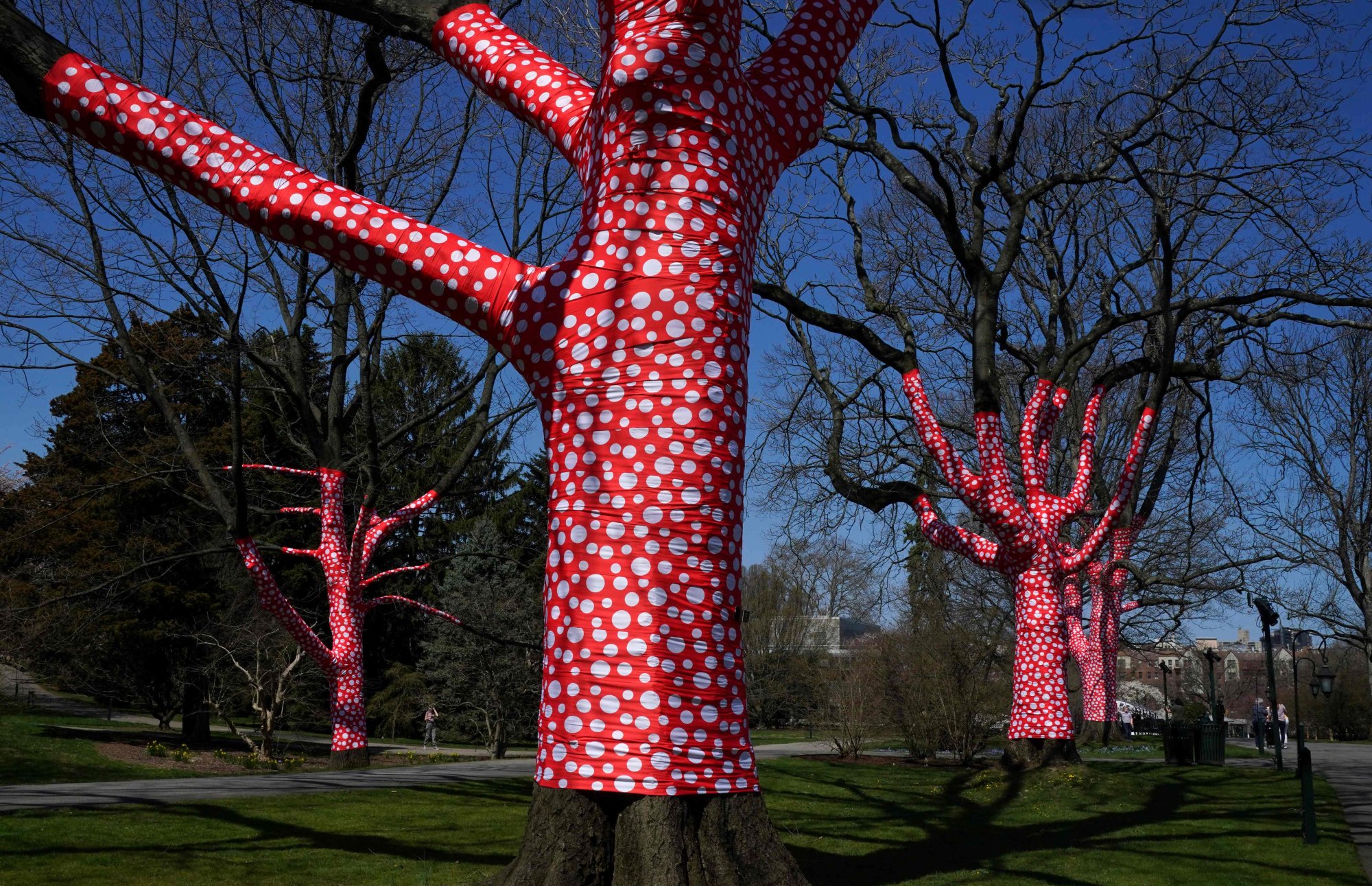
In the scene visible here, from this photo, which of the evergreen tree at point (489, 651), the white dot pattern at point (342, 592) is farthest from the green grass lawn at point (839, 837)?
the evergreen tree at point (489, 651)

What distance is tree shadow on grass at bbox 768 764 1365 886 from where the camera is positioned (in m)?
7.20

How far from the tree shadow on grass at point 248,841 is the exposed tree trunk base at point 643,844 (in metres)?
3.47

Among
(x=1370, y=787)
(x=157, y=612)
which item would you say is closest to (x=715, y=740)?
(x=1370, y=787)

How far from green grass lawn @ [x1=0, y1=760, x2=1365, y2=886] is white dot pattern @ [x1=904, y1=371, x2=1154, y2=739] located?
35.1 inches

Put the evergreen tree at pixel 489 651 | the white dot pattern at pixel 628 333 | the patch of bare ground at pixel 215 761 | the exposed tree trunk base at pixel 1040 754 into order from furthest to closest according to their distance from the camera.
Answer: the evergreen tree at pixel 489 651, the patch of bare ground at pixel 215 761, the exposed tree trunk base at pixel 1040 754, the white dot pattern at pixel 628 333

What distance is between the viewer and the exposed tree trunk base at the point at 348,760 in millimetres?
15398

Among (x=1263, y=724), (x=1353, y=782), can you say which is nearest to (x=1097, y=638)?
(x=1263, y=724)

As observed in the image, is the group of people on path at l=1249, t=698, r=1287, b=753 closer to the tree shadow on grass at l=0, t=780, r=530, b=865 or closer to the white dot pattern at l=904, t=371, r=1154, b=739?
the white dot pattern at l=904, t=371, r=1154, b=739

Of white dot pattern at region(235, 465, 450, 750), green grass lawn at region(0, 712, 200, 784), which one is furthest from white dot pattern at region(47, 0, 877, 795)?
green grass lawn at region(0, 712, 200, 784)

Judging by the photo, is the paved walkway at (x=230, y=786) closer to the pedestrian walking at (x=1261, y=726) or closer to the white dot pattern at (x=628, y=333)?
the white dot pattern at (x=628, y=333)

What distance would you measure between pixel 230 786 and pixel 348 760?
3.53 meters

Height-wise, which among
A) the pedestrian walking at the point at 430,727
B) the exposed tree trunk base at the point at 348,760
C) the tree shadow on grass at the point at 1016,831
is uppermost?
the tree shadow on grass at the point at 1016,831

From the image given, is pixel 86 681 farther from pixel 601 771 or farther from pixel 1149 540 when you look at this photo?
pixel 1149 540

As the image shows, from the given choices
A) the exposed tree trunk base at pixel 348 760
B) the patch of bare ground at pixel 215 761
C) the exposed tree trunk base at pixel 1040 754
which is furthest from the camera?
the patch of bare ground at pixel 215 761
